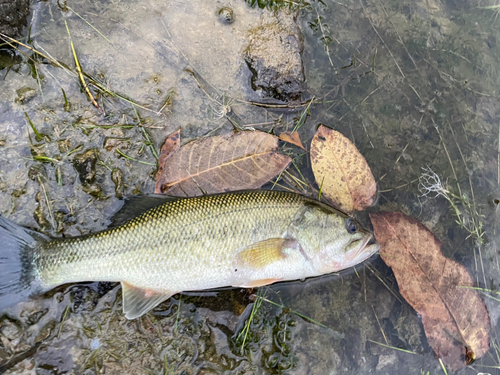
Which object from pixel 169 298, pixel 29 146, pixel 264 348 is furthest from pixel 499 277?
pixel 29 146

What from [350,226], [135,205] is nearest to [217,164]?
[135,205]

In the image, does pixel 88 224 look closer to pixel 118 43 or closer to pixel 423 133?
pixel 118 43

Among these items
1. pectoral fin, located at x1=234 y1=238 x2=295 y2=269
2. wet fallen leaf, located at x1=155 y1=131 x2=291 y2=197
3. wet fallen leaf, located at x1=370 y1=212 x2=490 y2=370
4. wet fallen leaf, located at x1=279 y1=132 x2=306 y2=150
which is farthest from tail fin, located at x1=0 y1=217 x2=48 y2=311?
wet fallen leaf, located at x1=370 y1=212 x2=490 y2=370

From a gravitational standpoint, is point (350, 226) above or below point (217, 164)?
below

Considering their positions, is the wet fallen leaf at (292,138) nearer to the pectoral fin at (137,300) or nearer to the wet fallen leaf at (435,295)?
the wet fallen leaf at (435,295)

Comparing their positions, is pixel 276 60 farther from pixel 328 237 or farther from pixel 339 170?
pixel 328 237

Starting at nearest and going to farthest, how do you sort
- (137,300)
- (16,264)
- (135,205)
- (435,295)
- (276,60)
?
(16,264) < (137,300) < (135,205) < (435,295) < (276,60)

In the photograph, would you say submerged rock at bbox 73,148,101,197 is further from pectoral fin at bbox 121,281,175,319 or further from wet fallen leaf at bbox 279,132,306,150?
wet fallen leaf at bbox 279,132,306,150
